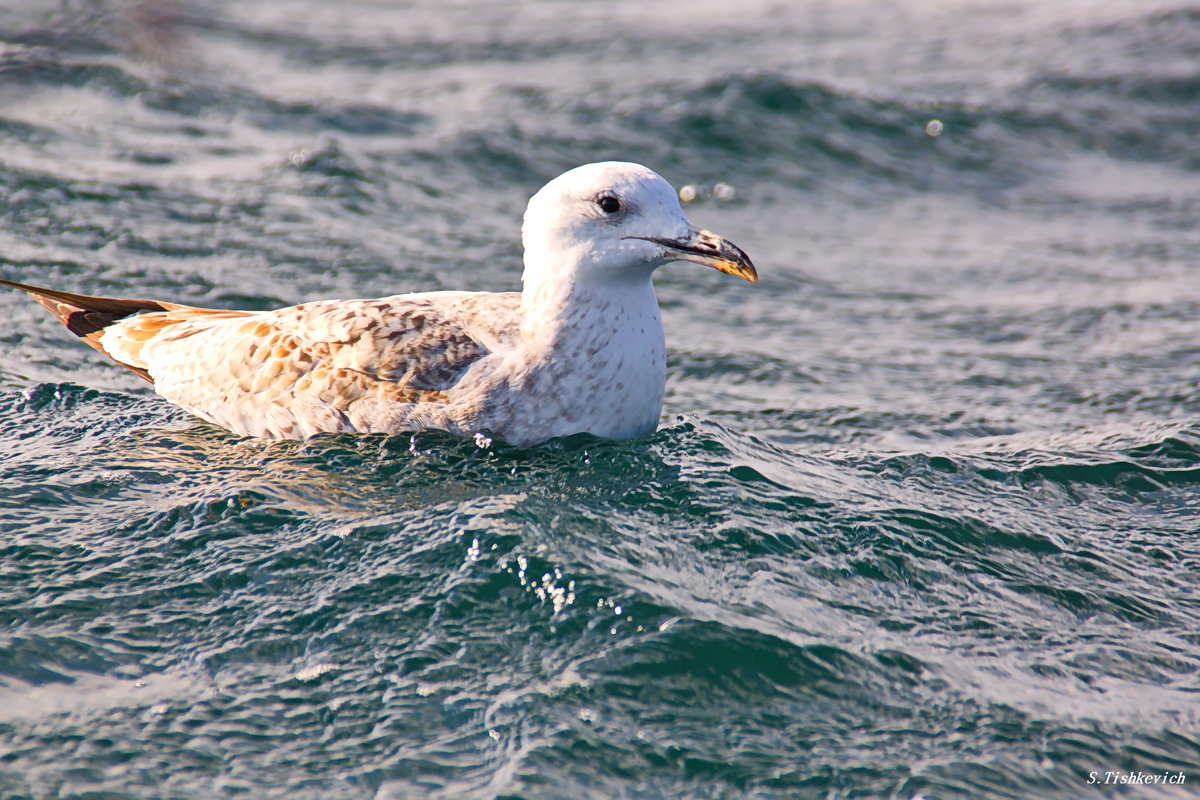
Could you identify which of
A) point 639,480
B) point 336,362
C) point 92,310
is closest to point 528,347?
point 639,480

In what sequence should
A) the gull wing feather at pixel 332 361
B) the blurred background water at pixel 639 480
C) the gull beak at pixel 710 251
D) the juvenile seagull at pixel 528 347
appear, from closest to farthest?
the blurred background water at pixel 639 480
the gull beak at pixel 710 251
the juvenile seagull at pixel 528 347
the gull wing feather at pixel 332 361

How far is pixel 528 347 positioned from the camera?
5918 millimetres

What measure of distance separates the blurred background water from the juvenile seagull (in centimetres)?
18

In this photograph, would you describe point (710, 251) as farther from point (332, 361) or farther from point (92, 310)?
point (92, 310)

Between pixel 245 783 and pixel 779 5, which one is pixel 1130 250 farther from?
pixel 245 783

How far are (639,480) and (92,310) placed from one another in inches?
139

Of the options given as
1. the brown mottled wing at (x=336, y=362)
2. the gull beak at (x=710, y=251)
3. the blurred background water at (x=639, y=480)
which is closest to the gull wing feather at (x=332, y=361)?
the brown mottled wing at (x=336, y=362)

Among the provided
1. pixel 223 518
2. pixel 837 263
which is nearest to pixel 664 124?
pixel 837 263

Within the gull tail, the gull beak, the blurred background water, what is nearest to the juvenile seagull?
the gull beak

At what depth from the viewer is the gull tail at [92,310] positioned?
702 cm

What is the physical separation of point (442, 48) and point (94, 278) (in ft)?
22.7

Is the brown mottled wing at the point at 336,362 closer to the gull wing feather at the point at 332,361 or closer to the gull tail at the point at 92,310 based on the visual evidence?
the gull wing feather at the point at 332,361

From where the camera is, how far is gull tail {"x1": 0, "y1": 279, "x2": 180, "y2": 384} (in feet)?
23.0

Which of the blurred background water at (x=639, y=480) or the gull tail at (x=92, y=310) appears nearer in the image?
the blurred background water at (x=639, y=480)
